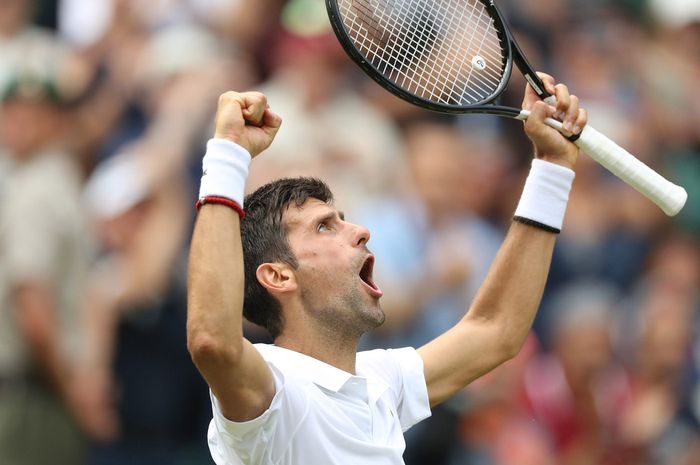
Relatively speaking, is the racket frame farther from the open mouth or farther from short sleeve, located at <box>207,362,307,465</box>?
short sleeve, located at <box>207,362,307,465</box>

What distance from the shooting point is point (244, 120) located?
3855 millimetres

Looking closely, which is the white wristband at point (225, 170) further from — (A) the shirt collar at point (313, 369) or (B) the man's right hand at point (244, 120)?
(A) the shirt collar at point (313, 369)

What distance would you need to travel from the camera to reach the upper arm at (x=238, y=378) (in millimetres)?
3584

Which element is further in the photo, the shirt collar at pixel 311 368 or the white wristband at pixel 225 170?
the shirt collar at pixel 311 368

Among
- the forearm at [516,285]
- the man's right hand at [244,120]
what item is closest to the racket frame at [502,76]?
the forearm at [516,285]

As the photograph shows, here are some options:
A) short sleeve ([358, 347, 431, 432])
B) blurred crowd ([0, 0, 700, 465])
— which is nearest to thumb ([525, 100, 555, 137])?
short sleeve ([358, 347, 431, 432])

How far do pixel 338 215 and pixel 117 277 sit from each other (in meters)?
3.32

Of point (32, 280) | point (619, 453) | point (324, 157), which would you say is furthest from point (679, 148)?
point (32, 280)

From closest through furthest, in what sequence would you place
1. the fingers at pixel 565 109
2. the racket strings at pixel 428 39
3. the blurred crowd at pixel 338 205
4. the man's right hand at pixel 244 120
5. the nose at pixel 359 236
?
the man's right hand at pixel 244 120
the nose at pixel 359 236
the fingers at pixel 565 109
the racket strings at pixel 428 39
the blurred crowd at pixel 338 205

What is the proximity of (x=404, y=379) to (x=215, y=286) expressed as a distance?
1139 millimetres

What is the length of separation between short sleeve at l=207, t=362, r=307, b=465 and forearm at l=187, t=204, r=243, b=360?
251 mm

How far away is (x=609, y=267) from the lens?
925 cm

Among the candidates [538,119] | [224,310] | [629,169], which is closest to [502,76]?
[538,119]

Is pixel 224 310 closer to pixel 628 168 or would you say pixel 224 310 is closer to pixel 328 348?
pixel 328 348
